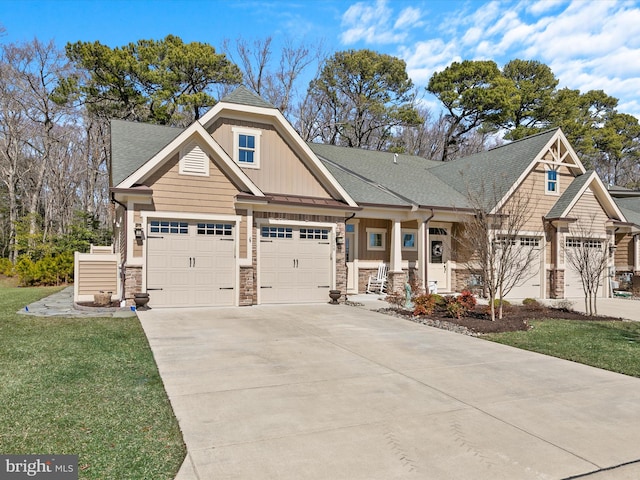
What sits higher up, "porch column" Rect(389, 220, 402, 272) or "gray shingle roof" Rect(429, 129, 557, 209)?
"gray shingle roof" Rect(429, 129, 557, 209)

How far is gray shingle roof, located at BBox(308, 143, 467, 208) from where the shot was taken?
17.0 meters

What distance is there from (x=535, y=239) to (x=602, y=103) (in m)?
28.3

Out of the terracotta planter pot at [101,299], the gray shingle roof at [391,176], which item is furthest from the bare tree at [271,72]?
the terracotta planter pot at [101,299]

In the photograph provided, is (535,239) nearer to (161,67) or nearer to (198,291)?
(198,291)

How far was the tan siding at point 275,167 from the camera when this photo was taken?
44.9ft

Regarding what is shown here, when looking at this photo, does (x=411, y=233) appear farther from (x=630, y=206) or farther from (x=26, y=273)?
(x=630, y=206)

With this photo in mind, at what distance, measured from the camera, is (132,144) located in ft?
48.3

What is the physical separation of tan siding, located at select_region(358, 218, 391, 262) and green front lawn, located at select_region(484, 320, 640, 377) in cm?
735

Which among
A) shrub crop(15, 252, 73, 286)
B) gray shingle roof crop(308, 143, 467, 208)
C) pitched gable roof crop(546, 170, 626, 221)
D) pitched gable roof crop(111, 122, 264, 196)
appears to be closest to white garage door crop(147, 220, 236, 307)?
pitched gable roof crop(111, 122, 264, 196)

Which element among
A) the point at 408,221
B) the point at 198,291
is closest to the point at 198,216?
the point at 198,291

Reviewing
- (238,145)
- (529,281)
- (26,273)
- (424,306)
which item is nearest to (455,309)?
(424,306)

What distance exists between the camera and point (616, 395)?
5.29m

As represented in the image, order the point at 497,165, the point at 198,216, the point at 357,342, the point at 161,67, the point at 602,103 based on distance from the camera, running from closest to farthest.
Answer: the point at 357,342
the point at 198,216
the point at 497,165
the point at 161,67
the point at 602,103

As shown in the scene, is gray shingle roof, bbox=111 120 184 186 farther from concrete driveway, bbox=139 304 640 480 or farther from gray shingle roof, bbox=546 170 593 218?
gray shingle roof, bbox=546 170 593 218
